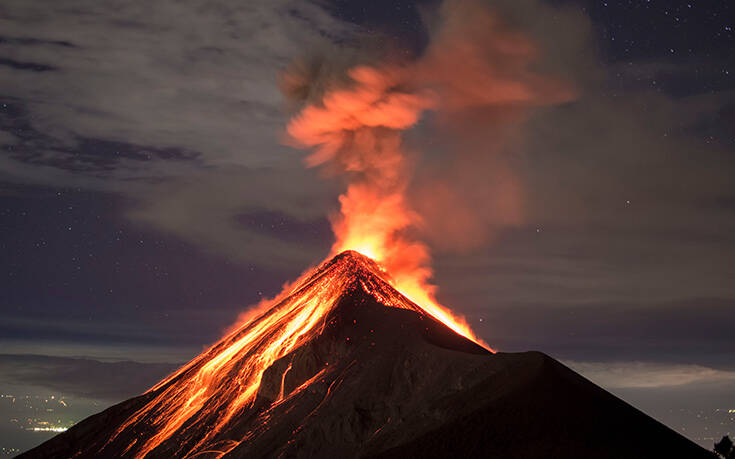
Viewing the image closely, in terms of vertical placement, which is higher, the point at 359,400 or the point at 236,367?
the point at 236,367

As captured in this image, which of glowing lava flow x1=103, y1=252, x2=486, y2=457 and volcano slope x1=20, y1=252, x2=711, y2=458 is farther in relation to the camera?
glowing lava flow x1=103, y1=252, x2=486, y2=457

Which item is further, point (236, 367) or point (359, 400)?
point (236, 367)

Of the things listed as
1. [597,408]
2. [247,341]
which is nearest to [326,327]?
[247,341]

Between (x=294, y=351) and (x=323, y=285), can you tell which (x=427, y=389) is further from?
(x=323, y=285)

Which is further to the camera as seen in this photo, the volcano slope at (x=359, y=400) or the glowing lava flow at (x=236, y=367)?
the glowing lava flow at (x=236, y=367)
